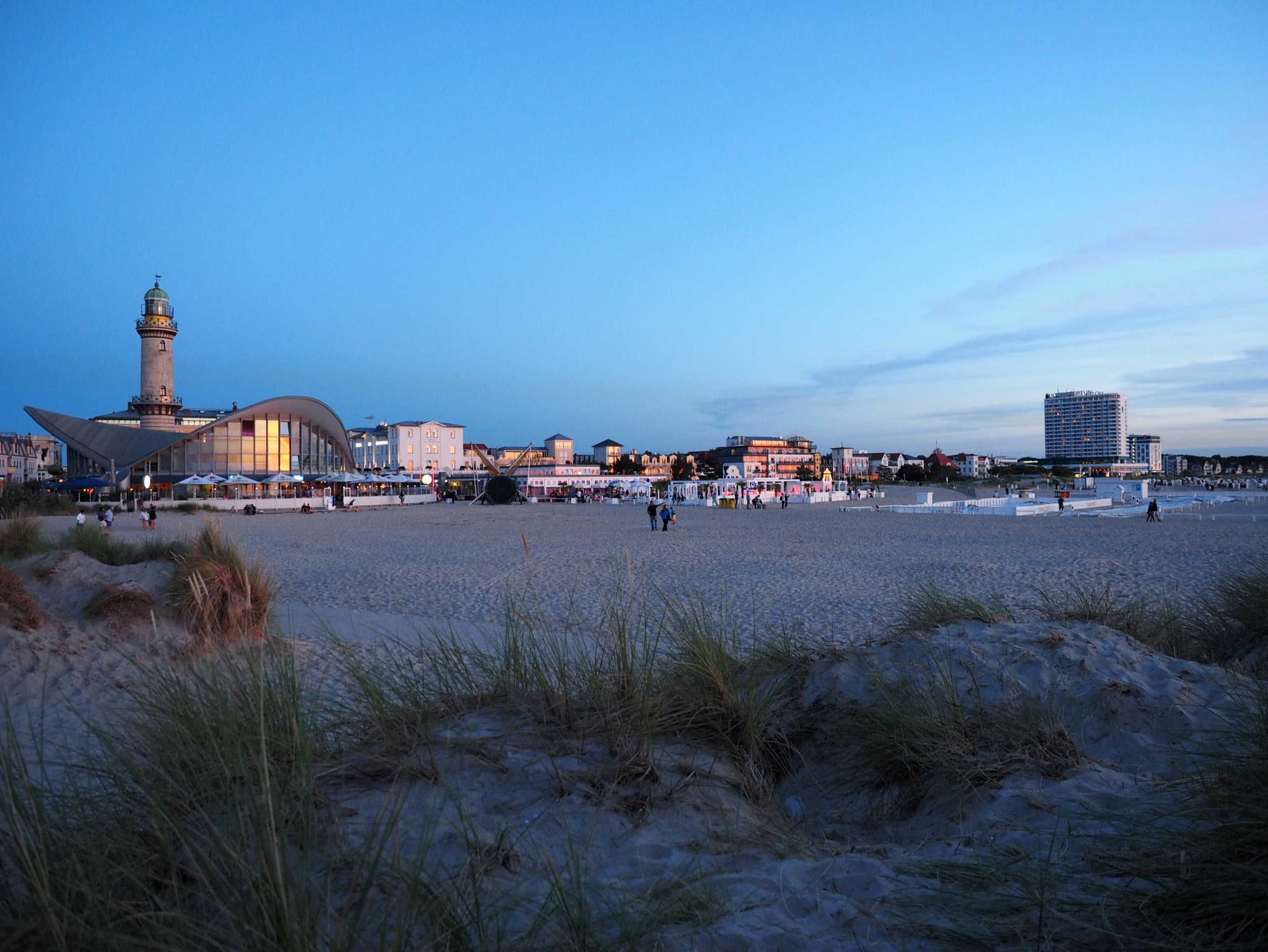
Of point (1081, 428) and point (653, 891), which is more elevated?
point (1081, 428)

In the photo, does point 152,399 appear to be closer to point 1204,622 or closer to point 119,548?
point 119,548

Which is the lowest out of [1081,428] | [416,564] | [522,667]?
[416,564]

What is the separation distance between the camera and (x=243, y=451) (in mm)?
50094

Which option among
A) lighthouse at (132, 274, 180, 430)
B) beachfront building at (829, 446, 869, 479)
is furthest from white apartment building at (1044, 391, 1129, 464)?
lighthouse at (132, 274, 180, 430)

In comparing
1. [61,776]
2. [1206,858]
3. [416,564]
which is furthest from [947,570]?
[61,776]

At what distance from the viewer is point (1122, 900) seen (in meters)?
1.71

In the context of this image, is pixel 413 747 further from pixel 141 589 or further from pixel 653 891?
pixel 141 589

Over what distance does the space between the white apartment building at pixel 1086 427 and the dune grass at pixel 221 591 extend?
6456 inches

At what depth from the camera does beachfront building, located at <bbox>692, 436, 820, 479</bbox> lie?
124m

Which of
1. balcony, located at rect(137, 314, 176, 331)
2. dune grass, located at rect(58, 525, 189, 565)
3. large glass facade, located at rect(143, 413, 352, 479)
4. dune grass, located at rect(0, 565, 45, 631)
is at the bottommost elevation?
dune grass, located at rect(0, 565, 45, 631)

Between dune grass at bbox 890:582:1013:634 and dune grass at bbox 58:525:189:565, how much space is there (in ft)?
25.2

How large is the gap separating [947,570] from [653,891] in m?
12.6

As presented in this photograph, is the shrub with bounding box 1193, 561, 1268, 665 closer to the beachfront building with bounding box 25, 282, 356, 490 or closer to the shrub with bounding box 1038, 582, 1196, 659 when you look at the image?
the shrub with bounding box 1038, 582, 1196, 659

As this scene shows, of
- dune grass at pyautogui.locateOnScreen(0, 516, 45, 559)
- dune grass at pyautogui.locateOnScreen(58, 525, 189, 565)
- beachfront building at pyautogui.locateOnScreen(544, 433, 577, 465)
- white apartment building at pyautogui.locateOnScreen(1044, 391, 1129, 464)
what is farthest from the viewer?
white apartment building at pyautogui.locateOnScreen(1044, 391, 1129, 464)
